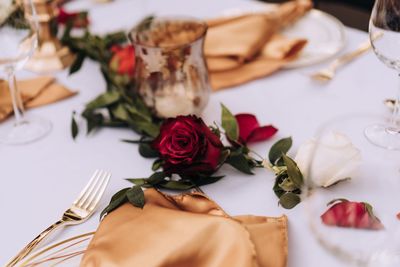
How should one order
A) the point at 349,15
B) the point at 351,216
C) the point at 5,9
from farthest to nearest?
the point at 349,15, the point at 5,9, the point at 351,216

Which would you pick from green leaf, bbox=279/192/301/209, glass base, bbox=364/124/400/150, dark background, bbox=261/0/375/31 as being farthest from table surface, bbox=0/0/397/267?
dark background, bbox=261/0/375/31

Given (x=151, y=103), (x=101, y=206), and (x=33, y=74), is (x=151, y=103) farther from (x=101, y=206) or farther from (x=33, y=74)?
(x=33, y=74)

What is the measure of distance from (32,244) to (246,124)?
1.13 ft

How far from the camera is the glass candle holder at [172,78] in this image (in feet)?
2.62

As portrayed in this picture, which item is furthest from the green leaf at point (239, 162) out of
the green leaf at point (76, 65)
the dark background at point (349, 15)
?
the dark background at point (349, 15)

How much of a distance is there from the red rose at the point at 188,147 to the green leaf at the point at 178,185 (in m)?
0.02

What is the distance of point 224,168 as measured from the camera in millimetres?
738

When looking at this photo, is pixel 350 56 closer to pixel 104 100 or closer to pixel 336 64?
pixel 336 64

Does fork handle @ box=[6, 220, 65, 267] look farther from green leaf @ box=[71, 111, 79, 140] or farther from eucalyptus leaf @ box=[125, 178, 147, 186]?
green leaf @ box=[71, 111, 79, 140]

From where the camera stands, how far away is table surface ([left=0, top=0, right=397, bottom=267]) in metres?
0.65

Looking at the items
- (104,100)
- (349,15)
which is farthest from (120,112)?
(349,15)

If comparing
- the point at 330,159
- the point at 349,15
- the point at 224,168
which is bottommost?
the point at 349,15

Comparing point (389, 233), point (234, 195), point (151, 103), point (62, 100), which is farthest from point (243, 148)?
point (62, 100)

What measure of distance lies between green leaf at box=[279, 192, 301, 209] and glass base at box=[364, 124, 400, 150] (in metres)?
0.12
